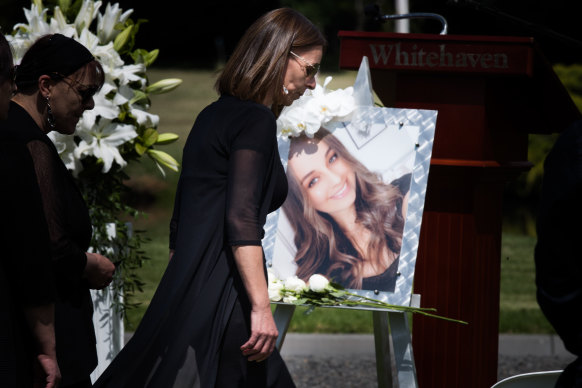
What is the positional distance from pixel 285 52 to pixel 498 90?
3.73ft

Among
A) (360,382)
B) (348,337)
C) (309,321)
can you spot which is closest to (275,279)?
(360,382)

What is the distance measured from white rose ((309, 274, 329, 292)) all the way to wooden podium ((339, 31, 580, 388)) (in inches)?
17.6

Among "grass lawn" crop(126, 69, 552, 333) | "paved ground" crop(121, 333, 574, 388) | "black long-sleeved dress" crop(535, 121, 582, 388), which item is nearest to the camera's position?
"black long-sleeved dress" crop(535, 121, 582, 388)

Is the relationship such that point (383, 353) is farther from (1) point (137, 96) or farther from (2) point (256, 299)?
(1) point (137, 96)

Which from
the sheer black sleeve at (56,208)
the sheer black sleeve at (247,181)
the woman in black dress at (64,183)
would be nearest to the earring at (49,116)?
the woman in black dress at (64,183)

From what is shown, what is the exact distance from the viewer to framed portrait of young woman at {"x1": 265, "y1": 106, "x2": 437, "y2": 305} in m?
2.87

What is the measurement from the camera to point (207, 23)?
Answer: 2441 centimetres

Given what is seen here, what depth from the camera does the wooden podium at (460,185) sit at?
2.98 metres

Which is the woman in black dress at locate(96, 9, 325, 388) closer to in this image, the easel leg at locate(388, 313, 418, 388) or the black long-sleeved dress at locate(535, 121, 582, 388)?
the easel leg at locate(388, 313, 418, 388)

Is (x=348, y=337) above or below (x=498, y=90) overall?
below

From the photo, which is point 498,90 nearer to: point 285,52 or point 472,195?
point 472,195

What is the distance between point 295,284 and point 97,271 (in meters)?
0.79

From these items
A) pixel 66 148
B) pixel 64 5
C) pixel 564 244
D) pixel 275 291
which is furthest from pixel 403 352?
pixel 64 5

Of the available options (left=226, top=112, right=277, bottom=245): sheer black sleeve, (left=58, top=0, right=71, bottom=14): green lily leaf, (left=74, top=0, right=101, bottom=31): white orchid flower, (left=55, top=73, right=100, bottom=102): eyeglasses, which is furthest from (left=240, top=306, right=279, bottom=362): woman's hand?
(left=58, top=0, right=71, bottom=14): green lily leaf
